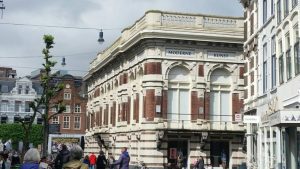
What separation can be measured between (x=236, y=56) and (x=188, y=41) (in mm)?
4678

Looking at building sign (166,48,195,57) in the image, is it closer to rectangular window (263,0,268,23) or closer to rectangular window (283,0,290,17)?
rectangular window (263,0,268,23)

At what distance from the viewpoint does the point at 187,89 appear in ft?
150

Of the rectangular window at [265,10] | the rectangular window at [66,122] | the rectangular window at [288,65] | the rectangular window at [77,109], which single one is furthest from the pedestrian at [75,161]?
the rectangular window at [77,109]

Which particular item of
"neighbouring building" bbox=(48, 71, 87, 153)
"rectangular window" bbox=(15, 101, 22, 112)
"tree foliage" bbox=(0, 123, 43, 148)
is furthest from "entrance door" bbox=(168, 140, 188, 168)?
"rectangular window" bbox=(15, 101, 22, 112)

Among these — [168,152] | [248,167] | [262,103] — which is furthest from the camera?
[168,152]

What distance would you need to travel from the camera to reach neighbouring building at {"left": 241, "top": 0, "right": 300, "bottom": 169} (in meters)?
23.3

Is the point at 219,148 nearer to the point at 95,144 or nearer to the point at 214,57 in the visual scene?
the point at 214,57

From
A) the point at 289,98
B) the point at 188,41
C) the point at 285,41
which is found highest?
the point at 188,41

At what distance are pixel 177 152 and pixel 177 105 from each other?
3.87 metres

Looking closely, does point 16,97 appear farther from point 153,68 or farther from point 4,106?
point 153,68

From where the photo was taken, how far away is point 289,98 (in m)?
24.1

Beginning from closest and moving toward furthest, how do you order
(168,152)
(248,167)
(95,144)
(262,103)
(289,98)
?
(289,98)
(262,103)
(248,167)
(168,152)
(95,144)

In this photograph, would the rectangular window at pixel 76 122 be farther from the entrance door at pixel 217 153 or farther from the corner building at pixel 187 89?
the entrance door at pixel 217 153

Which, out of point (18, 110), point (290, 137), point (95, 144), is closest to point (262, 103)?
point (290, 137)
